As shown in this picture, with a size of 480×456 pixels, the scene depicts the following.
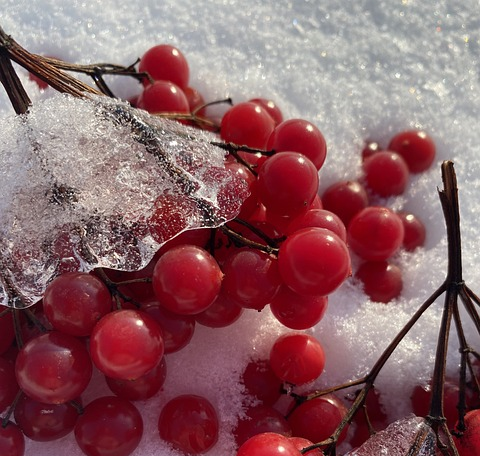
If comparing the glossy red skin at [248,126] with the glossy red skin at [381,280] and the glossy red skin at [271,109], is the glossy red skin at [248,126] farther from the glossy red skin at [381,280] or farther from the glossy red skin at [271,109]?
the glossy red skin at [381,280]

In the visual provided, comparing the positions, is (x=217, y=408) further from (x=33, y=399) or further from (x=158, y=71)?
(x=158, y=71)

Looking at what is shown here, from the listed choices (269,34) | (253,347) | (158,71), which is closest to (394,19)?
(269,34)

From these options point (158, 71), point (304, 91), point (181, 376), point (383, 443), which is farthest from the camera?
point (304, 91)

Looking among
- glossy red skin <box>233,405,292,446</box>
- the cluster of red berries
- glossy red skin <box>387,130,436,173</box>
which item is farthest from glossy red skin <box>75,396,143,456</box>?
glossy red skin <box>387,130,436,173</box>

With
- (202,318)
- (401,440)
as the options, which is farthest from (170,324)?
(401,440)

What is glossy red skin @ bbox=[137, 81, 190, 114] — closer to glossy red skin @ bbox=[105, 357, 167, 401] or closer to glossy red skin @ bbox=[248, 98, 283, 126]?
glossy red skin @ bbox=[248, 98, 283, 126]

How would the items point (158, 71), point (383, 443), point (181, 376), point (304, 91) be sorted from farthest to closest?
point (304, 91) < point (158, 71) < point (181, 376) < point (383, 443)
